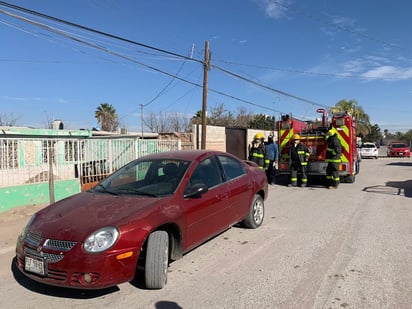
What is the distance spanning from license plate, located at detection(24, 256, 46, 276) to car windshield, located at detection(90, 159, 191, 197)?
130cm

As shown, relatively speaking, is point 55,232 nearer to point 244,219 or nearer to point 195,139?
point 244,219

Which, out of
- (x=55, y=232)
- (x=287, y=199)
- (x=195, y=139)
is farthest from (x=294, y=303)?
(x=195, y=139)

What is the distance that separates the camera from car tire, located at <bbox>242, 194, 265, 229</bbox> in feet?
20.8

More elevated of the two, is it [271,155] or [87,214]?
[271,155]

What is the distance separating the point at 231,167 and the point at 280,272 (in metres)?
2.08

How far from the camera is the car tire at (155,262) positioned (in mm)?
3855

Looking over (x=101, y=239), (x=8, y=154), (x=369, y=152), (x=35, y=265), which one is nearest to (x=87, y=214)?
(x=101, y=239)

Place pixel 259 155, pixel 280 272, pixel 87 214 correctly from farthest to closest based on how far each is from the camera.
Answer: pixel 259 155 < pixel 280 272 < pixel 87 214

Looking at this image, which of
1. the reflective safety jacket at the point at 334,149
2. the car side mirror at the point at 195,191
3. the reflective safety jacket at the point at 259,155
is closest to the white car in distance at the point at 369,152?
the reflective safety jacket at the point at 334,149

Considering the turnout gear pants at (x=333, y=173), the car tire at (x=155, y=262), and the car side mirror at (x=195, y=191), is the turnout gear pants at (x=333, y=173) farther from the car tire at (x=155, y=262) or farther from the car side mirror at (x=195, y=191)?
the car tire at (x=155, y=262)

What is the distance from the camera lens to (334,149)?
11.7m

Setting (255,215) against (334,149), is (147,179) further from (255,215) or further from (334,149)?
(334,149)

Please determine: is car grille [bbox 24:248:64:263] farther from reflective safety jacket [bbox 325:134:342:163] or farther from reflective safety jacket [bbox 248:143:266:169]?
reflective safety jacket [bbox 325:134:342:163]

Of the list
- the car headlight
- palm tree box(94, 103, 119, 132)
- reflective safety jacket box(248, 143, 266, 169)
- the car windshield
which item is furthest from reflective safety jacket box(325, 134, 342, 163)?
palm tree box(94, 103, 119, 132)
